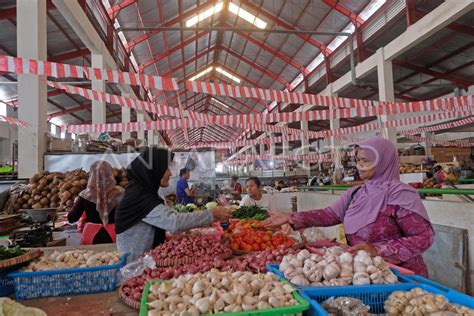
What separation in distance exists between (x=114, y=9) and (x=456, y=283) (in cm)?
1179

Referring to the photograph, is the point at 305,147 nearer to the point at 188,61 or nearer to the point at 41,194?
the point at 188,61

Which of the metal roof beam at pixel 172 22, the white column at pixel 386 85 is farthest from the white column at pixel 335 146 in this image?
the metal roof beam at pixel 172 22

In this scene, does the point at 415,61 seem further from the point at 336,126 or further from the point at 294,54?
the point at 294,54

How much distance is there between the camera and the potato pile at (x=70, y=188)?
5633 millimetres

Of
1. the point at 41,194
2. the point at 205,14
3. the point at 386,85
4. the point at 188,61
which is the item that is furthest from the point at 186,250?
the point at 188,61

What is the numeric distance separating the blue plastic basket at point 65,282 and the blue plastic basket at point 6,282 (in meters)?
0.09

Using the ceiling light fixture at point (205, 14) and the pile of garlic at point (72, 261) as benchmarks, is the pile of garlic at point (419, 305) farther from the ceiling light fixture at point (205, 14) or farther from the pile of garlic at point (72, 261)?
the ceiling light fixture at point (205, 14)

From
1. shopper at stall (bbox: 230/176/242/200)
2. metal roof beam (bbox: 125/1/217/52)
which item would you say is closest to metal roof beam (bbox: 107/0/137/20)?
metal roof beam (bbox: 125/1/217/52)

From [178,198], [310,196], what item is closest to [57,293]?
[178,198]

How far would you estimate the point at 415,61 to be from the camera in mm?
13633

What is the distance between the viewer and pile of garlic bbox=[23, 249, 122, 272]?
7.84 ft

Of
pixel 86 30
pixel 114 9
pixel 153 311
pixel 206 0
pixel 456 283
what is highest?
pixel 206 0

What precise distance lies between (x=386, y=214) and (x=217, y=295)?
4.74 feet

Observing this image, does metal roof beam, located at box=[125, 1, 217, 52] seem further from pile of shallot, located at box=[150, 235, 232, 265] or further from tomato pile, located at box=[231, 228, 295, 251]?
pile of shallot, located at box=[150, 235, 232, 265]
